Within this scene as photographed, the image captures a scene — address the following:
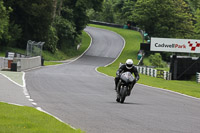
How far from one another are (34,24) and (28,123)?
57.1m

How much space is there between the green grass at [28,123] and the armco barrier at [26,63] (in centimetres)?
2571

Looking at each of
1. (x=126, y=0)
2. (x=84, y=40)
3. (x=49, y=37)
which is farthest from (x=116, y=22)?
(x=49, y=37)

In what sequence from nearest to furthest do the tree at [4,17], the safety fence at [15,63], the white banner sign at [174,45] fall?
1. the safety fence at [15,63]
2. the white banner sign at [174,45]
3. the tree at [4,17]

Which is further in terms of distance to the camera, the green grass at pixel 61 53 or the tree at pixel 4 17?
the green grass at pixel 61 53

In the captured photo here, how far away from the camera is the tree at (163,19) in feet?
265

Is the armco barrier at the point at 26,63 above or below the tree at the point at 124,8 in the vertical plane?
below

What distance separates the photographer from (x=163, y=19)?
266ft

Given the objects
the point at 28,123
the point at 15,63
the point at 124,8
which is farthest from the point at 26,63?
the point at 124,8

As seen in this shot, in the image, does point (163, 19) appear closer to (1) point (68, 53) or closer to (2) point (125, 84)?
(1) point (68, 53)

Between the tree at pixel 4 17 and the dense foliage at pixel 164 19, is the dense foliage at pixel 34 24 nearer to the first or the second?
the tree at pixel 4 17

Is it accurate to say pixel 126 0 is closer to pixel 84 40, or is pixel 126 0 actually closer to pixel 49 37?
pixel 84 40

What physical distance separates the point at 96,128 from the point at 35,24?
57.3m

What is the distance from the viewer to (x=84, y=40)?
89.9 metres

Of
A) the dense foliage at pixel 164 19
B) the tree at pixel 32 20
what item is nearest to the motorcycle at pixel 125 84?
the tree at pixel 32 20
